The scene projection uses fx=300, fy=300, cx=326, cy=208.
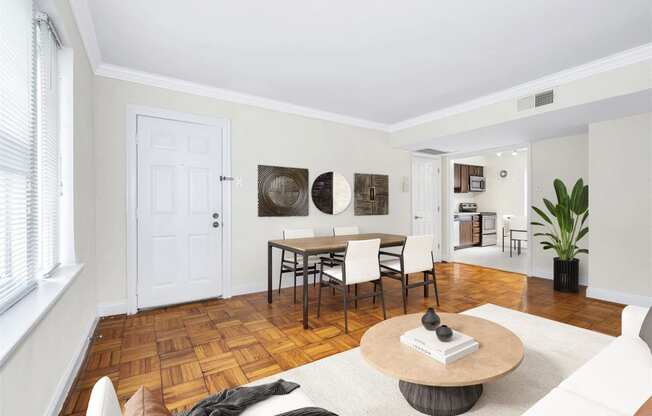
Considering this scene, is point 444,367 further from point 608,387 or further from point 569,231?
point 569,231

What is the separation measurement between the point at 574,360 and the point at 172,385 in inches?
111

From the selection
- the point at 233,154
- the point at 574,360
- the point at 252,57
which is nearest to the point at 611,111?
Answer: the point at 574,360

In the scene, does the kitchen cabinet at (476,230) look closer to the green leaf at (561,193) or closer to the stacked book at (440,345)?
the green leaf at (561,193)

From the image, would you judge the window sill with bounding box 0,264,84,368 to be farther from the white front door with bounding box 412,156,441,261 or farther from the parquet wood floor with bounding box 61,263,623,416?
the white front door with bounding box 412,156,441,261

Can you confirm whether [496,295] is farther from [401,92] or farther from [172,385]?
[172,385]

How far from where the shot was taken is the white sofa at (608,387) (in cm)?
111

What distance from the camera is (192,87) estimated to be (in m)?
3.45

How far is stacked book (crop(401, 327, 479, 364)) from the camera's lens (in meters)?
1.58

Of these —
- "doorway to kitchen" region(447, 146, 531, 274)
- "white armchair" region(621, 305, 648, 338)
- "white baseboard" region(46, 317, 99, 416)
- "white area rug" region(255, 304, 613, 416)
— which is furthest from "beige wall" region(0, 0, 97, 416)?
"doorway to kitchen" region(447, 146, 531, 274)

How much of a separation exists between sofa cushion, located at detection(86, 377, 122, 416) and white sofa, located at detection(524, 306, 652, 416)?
1343mm

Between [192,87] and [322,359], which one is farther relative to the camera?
[192,87]

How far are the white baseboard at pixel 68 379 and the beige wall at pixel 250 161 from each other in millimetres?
873

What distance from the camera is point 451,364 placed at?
5.10 ft

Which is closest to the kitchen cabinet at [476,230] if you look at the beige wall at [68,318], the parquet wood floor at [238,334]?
the parquet wood floor at [238,334]
